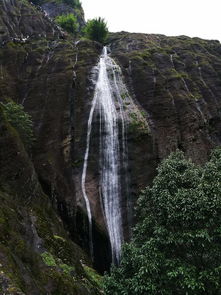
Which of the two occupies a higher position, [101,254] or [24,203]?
[24,203]

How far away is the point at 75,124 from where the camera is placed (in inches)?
982

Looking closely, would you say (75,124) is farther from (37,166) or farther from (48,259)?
(48,259)

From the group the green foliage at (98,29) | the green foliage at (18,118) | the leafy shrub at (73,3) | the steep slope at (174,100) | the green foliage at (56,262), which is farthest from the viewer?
the leafy shrub at (73,3)

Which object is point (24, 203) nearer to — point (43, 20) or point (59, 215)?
point (59, 215)

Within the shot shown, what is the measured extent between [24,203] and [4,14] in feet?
105

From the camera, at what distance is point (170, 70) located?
32.2 meters

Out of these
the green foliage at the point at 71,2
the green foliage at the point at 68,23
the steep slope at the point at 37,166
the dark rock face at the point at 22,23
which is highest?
the green foliage at the point at 71,2

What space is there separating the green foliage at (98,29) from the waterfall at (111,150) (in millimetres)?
17787

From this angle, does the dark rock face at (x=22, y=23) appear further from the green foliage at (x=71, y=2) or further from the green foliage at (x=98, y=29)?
the green foliage at (x=71, y=2)

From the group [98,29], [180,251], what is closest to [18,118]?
[180,251]

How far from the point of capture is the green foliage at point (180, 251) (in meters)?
9.84

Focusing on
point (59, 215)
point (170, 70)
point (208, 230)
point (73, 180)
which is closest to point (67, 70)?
point (170, 70)

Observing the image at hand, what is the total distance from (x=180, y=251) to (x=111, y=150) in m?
13.0

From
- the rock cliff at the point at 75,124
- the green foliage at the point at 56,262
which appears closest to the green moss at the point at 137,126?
the rock cliff at the point at 75,124
